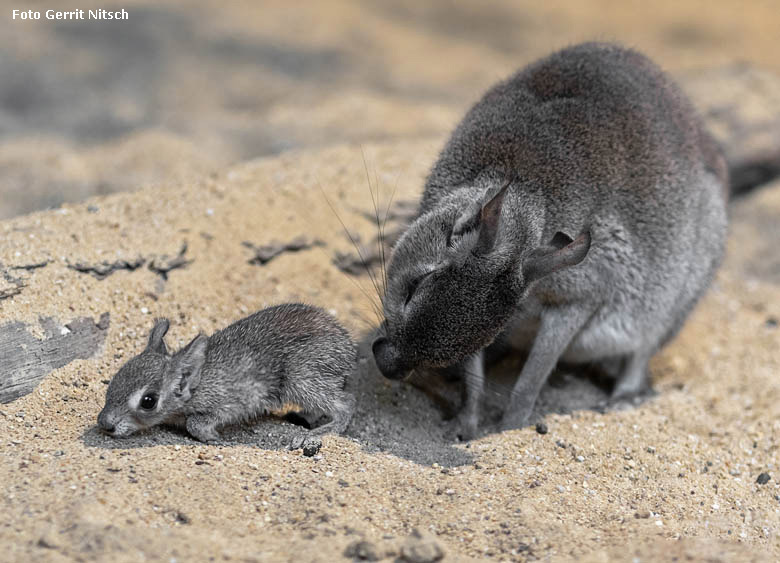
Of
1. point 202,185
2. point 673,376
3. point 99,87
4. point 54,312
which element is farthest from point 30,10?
point 673,376

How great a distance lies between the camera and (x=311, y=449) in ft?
15.0

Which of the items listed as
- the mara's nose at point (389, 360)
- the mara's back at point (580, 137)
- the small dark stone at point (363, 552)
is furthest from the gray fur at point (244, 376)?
the mara's back at point (580, 137)

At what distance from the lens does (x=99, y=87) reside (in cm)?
1041

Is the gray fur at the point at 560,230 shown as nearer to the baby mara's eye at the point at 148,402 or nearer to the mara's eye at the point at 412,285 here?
the mara's eye at the point at 412,285

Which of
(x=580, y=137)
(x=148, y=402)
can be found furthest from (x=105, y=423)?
(x=580, y=137)

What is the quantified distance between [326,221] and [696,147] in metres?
3.02

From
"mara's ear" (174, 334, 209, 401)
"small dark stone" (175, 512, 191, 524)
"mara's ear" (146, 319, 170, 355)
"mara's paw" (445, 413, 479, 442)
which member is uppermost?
"mara's ear" (146, 319, 170, 355)

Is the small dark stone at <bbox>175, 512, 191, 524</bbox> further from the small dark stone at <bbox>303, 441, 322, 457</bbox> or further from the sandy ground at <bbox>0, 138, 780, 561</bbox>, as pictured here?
the small dark stone at <bbox>303, 441, 322, 457</bbox>

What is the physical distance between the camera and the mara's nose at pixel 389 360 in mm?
4648

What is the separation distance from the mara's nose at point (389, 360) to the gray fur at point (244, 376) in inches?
14.8

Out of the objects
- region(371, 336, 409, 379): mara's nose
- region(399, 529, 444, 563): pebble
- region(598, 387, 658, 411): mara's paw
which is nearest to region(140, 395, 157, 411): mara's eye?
region(371, 336, 409, 379): mara's nose

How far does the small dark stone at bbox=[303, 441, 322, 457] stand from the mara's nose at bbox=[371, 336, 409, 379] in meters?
0.57

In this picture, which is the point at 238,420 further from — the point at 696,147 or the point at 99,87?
the point at 99,87

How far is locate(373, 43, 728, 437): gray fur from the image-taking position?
4578mm
